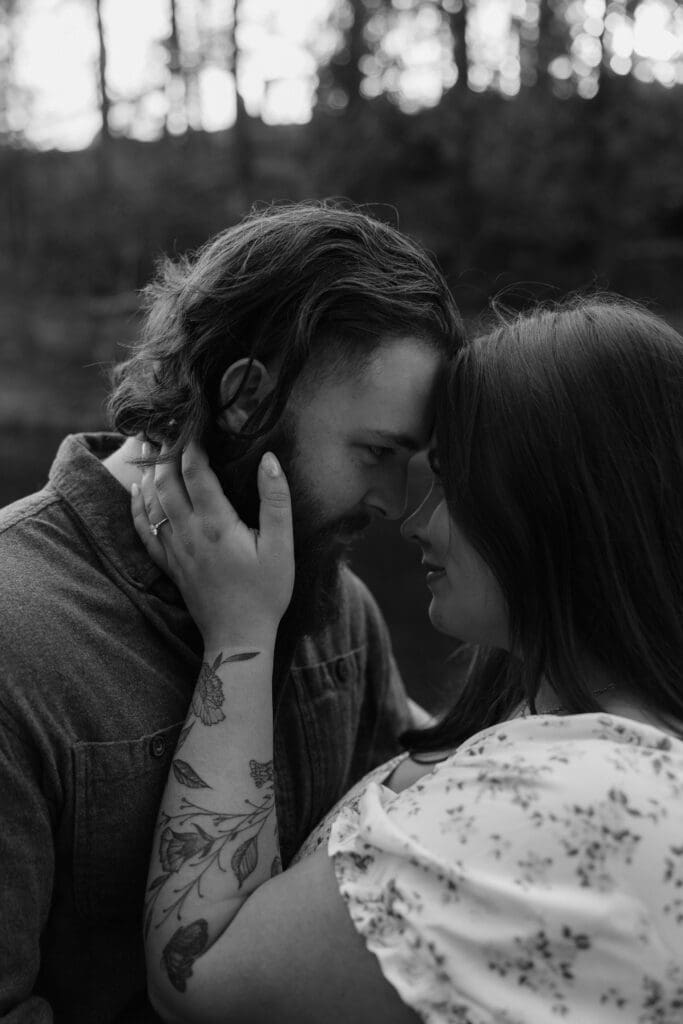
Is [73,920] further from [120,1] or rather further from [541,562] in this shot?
[120,1]

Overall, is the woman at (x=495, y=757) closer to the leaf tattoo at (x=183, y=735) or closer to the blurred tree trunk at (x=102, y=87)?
the leaf tattoo at (x=183, y=735)

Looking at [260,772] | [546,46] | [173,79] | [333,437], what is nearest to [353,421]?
[333,437]

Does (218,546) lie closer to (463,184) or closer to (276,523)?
(276,523)

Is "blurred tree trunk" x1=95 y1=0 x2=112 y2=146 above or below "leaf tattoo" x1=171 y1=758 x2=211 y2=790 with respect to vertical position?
above

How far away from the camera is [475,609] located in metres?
1.74

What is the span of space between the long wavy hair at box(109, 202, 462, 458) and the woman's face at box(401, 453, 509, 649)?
1.06ft

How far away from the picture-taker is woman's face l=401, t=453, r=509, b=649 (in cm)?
170

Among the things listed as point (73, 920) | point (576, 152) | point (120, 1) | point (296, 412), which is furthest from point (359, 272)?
point (120, 1)

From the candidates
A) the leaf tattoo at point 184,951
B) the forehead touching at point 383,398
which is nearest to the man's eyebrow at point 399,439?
the forehead touching at point 383,398

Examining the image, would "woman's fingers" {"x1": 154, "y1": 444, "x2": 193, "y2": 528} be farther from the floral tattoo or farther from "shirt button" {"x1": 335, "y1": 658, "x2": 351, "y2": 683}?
"shirt button" {"x1": 335, "y1": 658, "x2": 351, "y2": 683}

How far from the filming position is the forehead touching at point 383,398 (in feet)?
6.32

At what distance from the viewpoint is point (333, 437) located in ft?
6.40

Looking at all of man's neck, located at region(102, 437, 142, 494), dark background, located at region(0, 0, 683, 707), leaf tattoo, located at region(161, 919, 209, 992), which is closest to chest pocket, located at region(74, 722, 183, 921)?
leaf tattoo, located at region(161, 919, 209, 992)

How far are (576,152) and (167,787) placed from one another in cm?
1397
